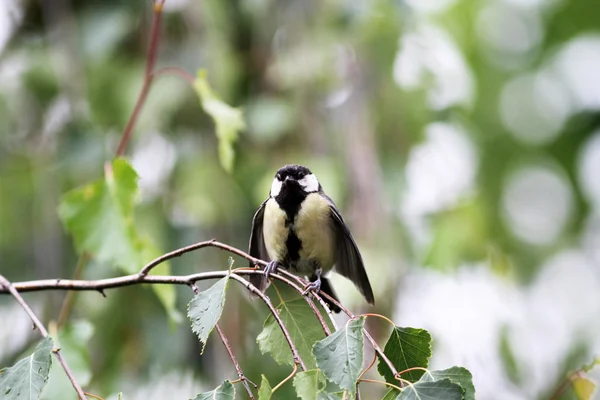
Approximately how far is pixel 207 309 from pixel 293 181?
1.44 metres

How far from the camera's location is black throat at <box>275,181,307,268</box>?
2.69m

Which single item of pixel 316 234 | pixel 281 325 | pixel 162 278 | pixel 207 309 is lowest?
pixel 281 325

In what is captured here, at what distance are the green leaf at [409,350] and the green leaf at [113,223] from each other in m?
0.87

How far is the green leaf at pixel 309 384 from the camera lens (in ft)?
4.19

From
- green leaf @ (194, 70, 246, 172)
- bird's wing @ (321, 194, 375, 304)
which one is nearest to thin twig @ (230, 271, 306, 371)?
green leaf @ (194, 70, 246, 172)

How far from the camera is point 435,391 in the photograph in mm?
1226

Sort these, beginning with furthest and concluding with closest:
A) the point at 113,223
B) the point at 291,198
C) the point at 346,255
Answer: the point at 291,198 → the point at 346,255 → the point at 113,223

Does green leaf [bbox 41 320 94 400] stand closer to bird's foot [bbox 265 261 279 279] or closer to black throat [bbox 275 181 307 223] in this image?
bird's foot [bbox 265 261 279 279]

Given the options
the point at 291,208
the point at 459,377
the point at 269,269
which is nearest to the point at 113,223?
the point at 269,269

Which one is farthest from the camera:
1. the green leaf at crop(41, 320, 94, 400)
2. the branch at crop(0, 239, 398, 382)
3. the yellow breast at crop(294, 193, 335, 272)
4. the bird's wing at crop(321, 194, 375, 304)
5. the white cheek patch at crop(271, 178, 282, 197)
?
the white cheek patch at crop(271, 178, 282, 197)

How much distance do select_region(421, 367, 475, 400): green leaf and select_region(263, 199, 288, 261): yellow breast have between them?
1.42 m

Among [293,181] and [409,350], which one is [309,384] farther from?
[293,181]

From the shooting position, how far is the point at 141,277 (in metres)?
1.57

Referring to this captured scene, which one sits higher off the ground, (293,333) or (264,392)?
(293,333)
